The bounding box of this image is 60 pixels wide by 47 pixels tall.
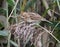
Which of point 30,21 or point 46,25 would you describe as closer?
point 30,21

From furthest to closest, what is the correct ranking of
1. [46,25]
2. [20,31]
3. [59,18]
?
1. [59,18]
2. [46,25]
3. [20,31]

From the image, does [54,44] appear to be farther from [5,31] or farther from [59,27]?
[5,31]

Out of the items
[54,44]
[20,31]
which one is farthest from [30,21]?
[54,44]

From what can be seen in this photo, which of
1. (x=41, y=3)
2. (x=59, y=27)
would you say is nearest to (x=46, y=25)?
(x=59, y=27)

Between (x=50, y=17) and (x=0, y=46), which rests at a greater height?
(x=50, y=17)

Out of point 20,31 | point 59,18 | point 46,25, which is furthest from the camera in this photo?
point 59,18

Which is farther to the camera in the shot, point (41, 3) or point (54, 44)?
A: point (41, 3)

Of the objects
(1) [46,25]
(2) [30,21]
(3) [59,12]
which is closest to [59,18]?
(3) [59,12]

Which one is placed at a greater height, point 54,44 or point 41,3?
point 41,3

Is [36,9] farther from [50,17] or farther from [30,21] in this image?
[30,21]
